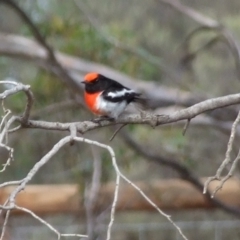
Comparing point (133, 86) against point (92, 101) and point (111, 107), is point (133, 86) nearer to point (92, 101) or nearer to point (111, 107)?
point (92, 101)

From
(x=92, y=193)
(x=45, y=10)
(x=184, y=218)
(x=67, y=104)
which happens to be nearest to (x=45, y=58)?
(x=67, y=104)

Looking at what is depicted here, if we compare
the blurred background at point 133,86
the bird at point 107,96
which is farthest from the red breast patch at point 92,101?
the blurred background at point 133,86

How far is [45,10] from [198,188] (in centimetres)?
151

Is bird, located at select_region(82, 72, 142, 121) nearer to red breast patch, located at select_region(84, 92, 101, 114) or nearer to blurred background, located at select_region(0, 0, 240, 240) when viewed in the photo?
red breast patch, located at select_region(84, 92, 101, 114)

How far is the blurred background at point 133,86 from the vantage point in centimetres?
325

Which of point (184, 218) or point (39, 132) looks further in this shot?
point (184, 218)

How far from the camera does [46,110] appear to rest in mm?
3215

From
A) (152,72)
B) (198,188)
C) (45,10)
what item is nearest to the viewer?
(198,188)

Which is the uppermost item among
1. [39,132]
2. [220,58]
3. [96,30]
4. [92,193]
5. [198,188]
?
[220,58]

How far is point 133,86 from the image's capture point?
11.1 feet

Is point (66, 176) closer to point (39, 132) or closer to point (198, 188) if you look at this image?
point (39, 132)

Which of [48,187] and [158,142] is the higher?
[158,142]

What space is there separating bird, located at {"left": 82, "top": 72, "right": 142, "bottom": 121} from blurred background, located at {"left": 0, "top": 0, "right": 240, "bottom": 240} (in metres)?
0.77

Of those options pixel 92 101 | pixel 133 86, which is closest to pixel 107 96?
pixel 92 101
